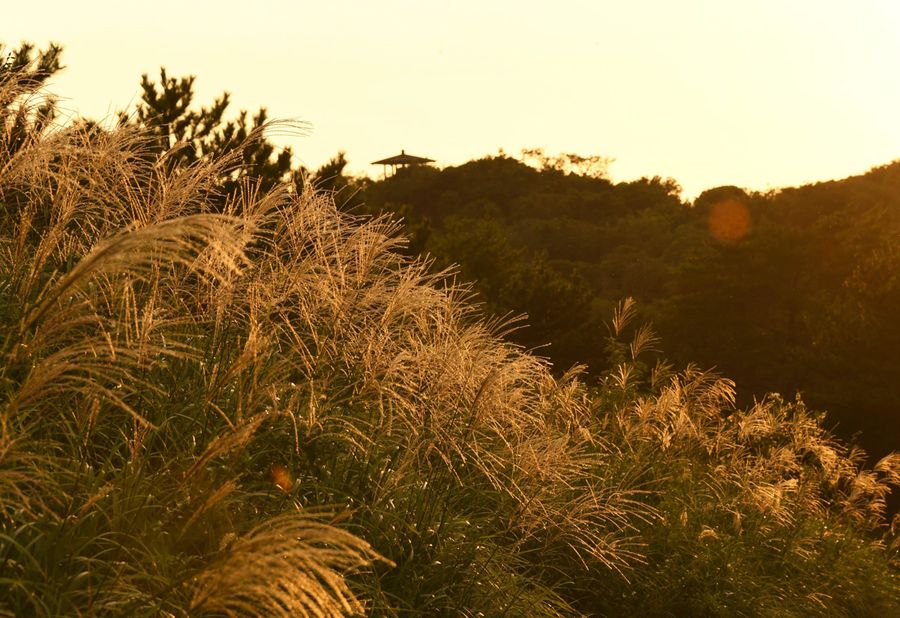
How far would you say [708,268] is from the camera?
34625 mm

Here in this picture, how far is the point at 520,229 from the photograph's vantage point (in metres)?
49.6

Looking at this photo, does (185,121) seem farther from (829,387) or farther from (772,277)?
(772,277)

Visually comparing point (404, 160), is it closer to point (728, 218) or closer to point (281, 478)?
point (728, 218)

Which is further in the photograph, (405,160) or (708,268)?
(405,160)

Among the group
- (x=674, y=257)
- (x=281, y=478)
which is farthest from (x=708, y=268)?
(x=281, y=478)

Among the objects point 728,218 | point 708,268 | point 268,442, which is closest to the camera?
point 268,442

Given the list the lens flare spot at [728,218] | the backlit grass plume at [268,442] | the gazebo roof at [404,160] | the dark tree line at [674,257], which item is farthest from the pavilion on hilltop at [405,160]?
the backlit grass plume at [268,442]

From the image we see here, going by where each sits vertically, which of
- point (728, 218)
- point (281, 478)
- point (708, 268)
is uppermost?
point (728, 218)

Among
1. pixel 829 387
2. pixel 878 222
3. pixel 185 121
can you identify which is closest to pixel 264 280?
pixel 185 121

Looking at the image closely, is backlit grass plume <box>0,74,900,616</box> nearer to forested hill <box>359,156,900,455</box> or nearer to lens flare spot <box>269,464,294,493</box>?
lens flare spot <box>269,464,294,493</box>

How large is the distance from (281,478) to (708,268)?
31835mm

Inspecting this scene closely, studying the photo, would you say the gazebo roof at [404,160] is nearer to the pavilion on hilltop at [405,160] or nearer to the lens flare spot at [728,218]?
the pavilion on hilltop at [405,160]

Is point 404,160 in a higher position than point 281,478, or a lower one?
higher

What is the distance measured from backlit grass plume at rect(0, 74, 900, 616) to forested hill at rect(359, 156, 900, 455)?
11.9 m
